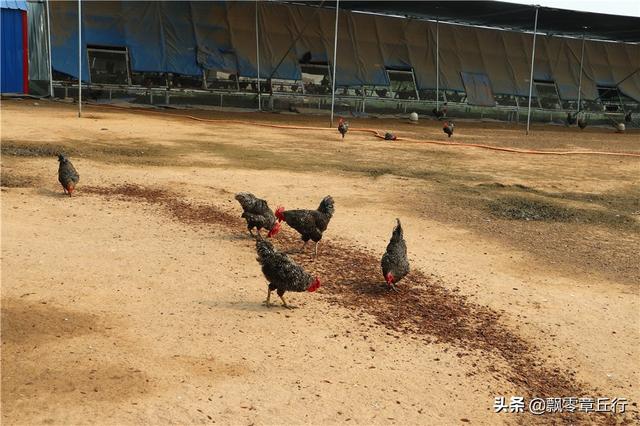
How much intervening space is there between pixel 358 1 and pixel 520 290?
2562cm

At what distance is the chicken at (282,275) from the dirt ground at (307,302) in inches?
9.0

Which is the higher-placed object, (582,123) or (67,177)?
(582,123)

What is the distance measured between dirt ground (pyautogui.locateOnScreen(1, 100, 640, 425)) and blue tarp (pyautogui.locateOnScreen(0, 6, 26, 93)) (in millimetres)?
14679

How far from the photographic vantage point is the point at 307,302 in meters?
7.14

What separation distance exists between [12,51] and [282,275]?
26145mm

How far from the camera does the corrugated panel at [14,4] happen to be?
29.0 m

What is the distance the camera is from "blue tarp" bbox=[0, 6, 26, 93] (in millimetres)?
28188

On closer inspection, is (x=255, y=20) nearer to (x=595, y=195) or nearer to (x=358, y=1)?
(x=358, y=1)

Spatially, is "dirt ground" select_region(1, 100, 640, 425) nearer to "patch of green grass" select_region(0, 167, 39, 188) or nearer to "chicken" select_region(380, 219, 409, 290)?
"patch of green grass" select_region(0, 167, 39, 188)

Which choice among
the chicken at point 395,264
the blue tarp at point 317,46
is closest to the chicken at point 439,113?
the blue tarp at point 317,46

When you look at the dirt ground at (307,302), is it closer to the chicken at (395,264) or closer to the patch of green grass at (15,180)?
the patch of green grass at (15,180)

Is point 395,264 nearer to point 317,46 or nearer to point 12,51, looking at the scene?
point 12,51

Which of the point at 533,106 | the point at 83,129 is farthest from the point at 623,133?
the point at 83,129

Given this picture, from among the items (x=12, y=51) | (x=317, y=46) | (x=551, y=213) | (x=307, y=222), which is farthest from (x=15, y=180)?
(x=317, y=46)
